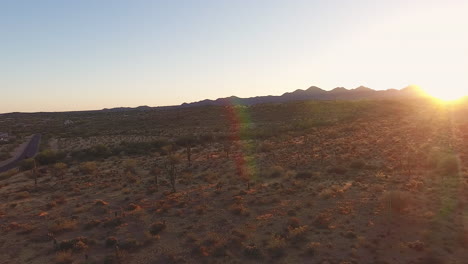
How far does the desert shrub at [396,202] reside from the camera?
59.8ft

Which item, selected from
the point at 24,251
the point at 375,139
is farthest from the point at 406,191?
the point at 375,139

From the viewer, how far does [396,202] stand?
18.3 m

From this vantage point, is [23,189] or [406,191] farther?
[23,189]

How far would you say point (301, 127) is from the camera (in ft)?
216

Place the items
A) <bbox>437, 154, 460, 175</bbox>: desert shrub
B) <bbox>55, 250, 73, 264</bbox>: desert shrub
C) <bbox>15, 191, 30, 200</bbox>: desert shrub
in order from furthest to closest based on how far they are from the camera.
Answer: <bbox>437, 154, 460, 175</bbox>: desert shrub < <bbox>15, 191, 30, 200</bbox>: desert shrub < <bbox>55, 250, 73, 264</bbox>: desert shrub

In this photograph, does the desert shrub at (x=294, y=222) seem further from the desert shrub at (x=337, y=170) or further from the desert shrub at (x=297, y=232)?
the desert shrub at (x=337, y=170)

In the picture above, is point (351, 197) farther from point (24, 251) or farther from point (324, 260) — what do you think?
point (24, 251)

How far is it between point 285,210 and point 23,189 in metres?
20.2

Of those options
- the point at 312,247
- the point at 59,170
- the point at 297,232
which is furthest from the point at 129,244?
the point at 59,170

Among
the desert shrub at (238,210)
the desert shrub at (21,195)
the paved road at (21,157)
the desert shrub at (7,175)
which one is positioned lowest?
the paved road at (21,157)

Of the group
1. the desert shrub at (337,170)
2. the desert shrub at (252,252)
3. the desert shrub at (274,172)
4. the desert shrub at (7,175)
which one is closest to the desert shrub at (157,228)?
the desert shrub at (252,252)

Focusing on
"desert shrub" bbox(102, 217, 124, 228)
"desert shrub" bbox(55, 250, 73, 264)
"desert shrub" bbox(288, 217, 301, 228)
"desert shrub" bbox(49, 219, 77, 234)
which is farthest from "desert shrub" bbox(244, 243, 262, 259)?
"desert shrub" bbox(49, 219, 77, 234)

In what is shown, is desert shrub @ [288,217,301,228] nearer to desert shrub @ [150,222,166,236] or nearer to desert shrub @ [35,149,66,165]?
desert shrub @ [150,222,166,236]

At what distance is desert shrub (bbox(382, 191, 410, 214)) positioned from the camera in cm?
1823
